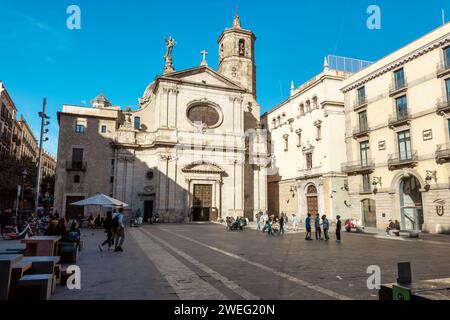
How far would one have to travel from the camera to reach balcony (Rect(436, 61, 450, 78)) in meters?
22.0

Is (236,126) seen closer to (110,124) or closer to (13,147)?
(110,124)

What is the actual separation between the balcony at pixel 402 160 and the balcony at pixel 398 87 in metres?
5.06

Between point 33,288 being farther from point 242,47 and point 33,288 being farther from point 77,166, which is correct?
point 242,47

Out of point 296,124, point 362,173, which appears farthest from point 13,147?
point 362,173

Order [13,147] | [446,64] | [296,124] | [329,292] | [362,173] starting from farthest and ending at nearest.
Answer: [13,147], [296,124], [362,173], [446,64], [329,292]

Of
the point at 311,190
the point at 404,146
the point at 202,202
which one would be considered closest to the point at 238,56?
the point at 202,202

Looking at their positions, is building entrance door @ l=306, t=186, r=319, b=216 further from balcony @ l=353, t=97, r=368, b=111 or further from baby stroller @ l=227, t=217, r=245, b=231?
baby stroller @ l=227, t=217, r=245, b=231

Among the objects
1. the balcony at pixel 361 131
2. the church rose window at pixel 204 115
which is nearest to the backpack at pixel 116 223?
the balcony at pixel 361 131

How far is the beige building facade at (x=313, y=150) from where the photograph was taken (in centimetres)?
3288

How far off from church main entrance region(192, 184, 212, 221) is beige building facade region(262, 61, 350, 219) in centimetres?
1018

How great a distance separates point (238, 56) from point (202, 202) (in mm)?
22619

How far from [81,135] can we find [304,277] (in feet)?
113

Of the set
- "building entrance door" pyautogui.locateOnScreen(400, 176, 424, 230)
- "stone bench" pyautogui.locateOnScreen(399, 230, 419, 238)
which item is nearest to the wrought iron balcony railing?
"building entrance door" pyautogui.locateOnScreen(400, 176, 424, 230)

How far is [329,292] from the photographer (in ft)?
20.3
